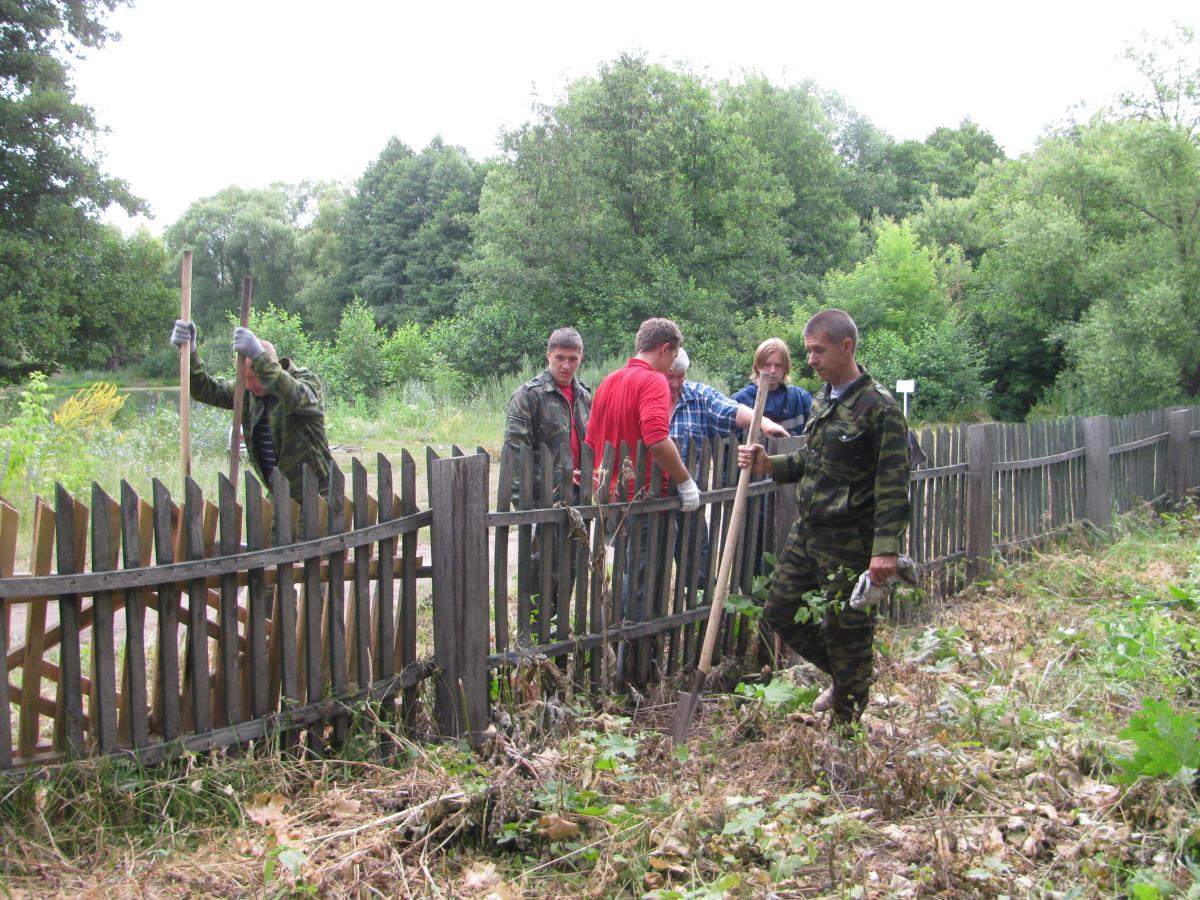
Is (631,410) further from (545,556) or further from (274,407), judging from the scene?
(274,407)

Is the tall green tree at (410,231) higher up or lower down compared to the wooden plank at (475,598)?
higher up

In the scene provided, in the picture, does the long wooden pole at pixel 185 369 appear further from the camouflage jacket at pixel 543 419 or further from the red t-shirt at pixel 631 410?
the red t-shirt at pixel 631 410

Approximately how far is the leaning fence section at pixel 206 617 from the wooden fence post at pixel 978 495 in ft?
15.8

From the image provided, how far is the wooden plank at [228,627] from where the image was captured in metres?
3.33

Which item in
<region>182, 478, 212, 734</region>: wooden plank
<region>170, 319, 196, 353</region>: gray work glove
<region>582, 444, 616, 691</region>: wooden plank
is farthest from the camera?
<region>170, 319, 196, 353</region>: gray work glove

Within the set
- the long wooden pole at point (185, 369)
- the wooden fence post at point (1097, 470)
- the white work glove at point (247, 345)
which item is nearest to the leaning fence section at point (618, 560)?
the white work glove at point (247, 345)

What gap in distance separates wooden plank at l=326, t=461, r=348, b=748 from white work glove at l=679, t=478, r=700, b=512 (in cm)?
181

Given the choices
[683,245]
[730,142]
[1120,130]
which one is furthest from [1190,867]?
[730,142]

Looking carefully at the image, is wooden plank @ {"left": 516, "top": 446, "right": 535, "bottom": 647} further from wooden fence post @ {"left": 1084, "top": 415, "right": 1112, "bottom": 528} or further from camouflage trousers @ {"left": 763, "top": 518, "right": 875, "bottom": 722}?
wooden fence post @ {"left": 1084, "top": 415, "right": 1112, "bottom": 528}

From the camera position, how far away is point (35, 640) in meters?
3.02

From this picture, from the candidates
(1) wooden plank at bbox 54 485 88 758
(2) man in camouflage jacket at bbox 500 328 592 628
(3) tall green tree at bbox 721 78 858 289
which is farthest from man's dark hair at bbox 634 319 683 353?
(3) tall green tree at bbox 721 78 858 289

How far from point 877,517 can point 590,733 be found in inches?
57.8

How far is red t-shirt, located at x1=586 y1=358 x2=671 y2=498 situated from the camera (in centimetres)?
474

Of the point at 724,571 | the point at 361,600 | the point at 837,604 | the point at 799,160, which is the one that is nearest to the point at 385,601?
the point at 361,600
